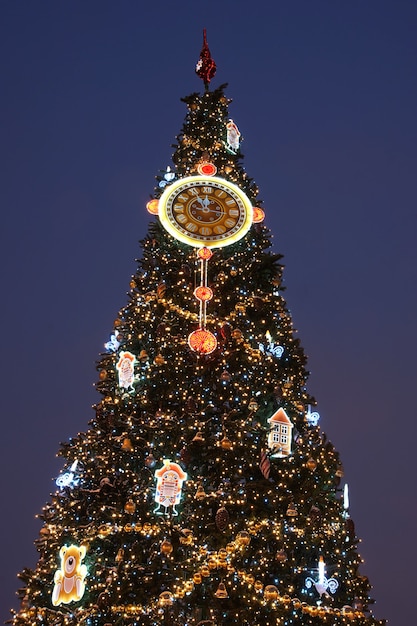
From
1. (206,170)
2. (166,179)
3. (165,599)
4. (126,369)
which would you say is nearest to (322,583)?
(165,599)

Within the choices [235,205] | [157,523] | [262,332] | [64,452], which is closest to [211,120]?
[235,205]

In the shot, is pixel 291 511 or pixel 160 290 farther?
pixel 160 290

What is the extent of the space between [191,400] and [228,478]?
1002 millimetres

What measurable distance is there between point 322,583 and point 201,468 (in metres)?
1.90

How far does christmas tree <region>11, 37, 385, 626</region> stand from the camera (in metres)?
6.74

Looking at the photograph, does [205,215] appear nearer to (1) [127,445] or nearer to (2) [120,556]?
(1) [127,445]

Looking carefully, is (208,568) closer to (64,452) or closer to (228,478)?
(228,478)

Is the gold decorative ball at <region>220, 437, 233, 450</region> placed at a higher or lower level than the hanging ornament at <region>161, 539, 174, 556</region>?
higher

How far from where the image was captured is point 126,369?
8.10 m

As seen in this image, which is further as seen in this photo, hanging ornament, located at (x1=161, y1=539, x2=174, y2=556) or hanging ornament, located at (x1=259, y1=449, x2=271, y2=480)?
hanging ornament, located at (x1=259, y1=449, x2=271, y2=480)

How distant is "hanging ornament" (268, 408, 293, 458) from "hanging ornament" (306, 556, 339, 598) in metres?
1.24

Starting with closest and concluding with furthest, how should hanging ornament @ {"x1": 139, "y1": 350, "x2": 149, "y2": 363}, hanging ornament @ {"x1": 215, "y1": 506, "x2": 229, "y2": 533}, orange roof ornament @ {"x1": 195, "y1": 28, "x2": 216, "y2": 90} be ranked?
hanging ornament @ {"x1": 215, "y1": 506, "x2": 229, "y2": 533} < hanging ornament @ {"x1": 139, "y1": 350, "x2": 149, "y2": 363} < orange roof ornament @ {"x1": 195, "y1": 28, "x2": 216, "y2": 90}

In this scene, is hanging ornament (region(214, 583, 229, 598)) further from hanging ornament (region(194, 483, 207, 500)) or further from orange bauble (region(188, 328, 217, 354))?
orange bauble (region(188, 328, 217, 354))

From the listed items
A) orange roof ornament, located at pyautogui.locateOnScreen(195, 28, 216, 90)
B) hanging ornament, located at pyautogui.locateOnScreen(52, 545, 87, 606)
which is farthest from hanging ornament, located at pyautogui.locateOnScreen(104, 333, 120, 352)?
orange roof ornament, located at pyautogui.locateOnScreen(195, 28, 216, 90)
